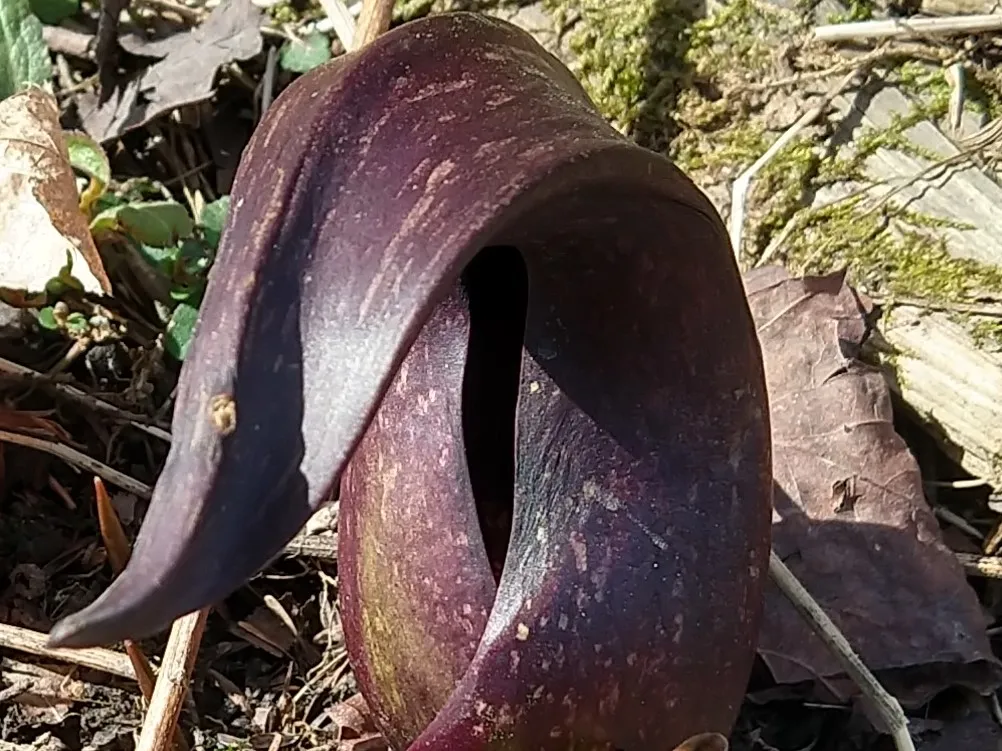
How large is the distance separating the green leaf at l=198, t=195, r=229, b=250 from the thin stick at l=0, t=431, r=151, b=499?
0.84 feet

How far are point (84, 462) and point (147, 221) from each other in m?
0.25

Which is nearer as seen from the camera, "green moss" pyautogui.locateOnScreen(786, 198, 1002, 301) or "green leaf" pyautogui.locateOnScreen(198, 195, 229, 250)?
"green moss" pyautogui.locateOnScreen(786, 198, 1002, 301)

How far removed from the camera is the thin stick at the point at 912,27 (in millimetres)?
1315

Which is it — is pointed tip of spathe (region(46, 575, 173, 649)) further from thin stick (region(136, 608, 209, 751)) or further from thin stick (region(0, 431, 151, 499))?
thin stick (region(0, 431, 151, 499))

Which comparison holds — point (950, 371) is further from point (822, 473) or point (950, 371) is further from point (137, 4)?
point (137, 4)

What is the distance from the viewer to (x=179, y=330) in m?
1.38

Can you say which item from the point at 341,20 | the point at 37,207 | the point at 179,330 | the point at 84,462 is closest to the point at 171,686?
the point at 84,462

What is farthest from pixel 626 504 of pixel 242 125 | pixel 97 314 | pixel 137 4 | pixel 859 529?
pixel 137 4

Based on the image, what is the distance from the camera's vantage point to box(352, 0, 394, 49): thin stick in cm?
126

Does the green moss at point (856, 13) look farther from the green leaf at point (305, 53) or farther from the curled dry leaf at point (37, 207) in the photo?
the curled dry leaf at point (37, 207)

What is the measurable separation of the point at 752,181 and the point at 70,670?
0.75 metres

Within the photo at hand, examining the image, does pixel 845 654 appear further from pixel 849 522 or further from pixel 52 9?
pixel 52 9

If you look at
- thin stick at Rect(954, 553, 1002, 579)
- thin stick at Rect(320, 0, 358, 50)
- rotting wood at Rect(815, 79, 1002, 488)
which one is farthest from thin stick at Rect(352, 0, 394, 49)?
thin stick at Rect(954, 553, 1002, 579)

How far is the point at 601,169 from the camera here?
2.31 feet
